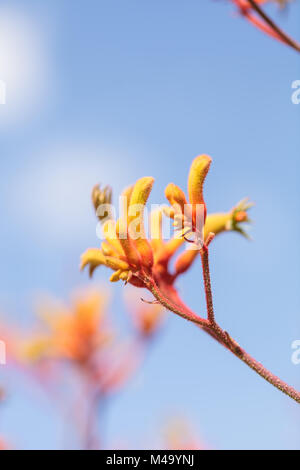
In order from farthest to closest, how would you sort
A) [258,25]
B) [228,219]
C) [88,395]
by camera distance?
1. [88,395]
2. [258,25]
3. [228,219]

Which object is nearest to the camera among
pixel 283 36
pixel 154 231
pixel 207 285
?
pixel 207 285

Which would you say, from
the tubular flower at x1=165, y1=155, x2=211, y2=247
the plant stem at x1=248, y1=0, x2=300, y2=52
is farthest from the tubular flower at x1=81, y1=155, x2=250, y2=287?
the plant stem at x1=248, y1=0, x2=300, y2=52

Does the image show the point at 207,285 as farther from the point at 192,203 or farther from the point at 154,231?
the point at 154,231

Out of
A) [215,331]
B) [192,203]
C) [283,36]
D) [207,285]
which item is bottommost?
[215,331]

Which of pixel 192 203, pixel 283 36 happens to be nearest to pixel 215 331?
pixel 192 203

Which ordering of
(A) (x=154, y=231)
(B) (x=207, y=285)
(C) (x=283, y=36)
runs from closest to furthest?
(B) (x=207, y=285) < (A) (x=154, y=231) < (C) (x=283, y=36)

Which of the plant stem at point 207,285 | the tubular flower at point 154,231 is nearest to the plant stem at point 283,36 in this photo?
the tubular flower at point 154,231

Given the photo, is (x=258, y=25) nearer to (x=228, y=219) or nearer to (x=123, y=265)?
(x=228, y=219)

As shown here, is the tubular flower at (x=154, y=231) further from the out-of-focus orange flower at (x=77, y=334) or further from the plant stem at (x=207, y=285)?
the out-of-focus orange flower at (x=77, y=334)
